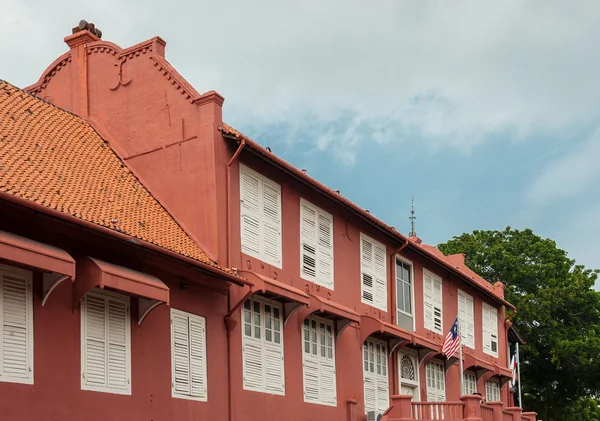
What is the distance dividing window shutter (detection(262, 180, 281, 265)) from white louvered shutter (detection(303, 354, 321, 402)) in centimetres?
242

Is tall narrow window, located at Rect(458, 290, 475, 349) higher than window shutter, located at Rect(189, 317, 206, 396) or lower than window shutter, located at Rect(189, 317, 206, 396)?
higher

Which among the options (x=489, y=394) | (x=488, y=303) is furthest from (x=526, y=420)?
(x=488, y=303)

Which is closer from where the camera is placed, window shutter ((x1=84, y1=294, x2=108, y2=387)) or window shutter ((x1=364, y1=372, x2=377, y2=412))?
window shutter ((x1=84, y1=294, x2=108, y2=387))

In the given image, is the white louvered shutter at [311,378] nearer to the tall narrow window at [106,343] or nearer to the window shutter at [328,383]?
the window shutter at [328,383]

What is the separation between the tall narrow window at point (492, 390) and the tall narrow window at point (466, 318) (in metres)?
1.93

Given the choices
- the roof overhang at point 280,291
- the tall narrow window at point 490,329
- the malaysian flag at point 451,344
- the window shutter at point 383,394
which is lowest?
the window shutter at point 383,394

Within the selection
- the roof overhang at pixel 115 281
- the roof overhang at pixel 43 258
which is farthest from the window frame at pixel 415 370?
the roof overhang at pixel 43 258

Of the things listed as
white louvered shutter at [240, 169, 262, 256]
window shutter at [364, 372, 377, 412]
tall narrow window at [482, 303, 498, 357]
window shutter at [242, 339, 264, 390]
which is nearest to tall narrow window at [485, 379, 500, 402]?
tall narrow window at [482, 303, 498, 357]

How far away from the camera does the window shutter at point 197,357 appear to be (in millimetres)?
17500

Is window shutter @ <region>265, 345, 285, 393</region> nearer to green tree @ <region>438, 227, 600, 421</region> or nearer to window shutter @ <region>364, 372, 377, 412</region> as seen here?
window shutter @ <region>364, 372, 377, 412</region>

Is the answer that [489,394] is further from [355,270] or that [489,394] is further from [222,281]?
[222,281]

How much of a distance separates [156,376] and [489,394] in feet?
67.5

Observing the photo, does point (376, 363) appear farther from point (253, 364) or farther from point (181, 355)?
point (181, 355)

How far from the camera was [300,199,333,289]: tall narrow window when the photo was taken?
22.2m
